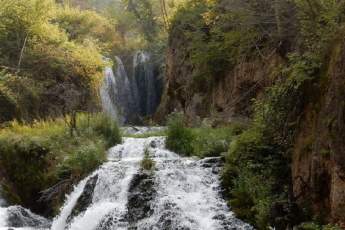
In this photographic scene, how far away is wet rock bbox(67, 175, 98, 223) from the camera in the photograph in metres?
9.91

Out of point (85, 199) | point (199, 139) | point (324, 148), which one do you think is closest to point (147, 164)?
point (85, 199)

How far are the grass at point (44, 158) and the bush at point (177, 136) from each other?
1.72 m

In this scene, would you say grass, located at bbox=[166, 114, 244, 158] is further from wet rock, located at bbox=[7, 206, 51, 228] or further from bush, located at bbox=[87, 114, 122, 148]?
wet rock, located at bbox=[7, 206, 51, 228]

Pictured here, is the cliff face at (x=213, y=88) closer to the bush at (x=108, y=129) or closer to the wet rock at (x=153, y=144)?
the wet rock at (x=153, y=144)

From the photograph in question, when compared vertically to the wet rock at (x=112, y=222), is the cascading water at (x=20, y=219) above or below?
below

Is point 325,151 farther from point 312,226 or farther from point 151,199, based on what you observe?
point 151,199

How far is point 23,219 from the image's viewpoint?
10.5 m

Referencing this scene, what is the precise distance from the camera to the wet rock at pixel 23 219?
33.9ft

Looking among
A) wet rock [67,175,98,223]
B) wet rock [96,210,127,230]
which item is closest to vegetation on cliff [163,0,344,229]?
wet rock [96,210,127,230]

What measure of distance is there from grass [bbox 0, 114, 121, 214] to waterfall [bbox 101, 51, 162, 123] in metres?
10.0

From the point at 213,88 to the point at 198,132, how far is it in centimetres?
359

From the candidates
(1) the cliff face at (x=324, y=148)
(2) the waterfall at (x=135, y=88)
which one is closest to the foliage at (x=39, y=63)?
(2) the waterfall at (x=135, y=88)

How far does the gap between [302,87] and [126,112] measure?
59.5ft

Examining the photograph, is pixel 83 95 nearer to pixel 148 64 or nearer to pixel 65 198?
pixel 65 198
